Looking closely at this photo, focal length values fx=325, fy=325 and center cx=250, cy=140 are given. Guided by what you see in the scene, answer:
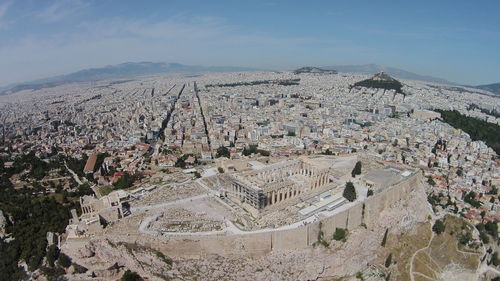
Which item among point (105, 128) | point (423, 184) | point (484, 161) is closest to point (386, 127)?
point (484, 161)

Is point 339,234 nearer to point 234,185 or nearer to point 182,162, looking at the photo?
point 234,185

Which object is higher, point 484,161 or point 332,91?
point 332,91

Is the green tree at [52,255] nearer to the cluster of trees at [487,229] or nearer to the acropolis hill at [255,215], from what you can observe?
the acropolis hill at [255,215]

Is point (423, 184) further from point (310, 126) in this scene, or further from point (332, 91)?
point (332, 91)

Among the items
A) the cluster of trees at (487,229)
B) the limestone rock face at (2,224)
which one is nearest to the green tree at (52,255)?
the limestone rock face at (2,224)

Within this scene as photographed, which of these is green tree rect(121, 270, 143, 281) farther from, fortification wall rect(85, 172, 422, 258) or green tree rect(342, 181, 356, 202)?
green tree rect(342, 181, 356, 202)
